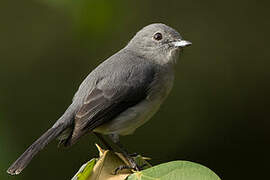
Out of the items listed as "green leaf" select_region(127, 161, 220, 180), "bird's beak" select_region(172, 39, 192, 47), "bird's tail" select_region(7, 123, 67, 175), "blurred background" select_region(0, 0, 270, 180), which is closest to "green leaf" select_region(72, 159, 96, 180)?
"green leaf" select_region(127, 161, 220, 180)

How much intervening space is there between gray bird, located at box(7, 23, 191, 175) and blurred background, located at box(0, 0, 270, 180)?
73.6 inches

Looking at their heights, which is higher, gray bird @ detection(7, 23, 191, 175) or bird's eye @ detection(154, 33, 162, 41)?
bird's eye @ detection(154, 33, 162, 41)

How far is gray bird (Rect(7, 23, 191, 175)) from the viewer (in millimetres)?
3820

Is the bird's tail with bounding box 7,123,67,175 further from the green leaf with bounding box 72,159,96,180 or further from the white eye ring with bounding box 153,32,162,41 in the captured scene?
the white eye ring with bounding box 153,32,162,41

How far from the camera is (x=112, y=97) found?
3.98m

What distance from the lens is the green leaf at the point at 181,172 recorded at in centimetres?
273

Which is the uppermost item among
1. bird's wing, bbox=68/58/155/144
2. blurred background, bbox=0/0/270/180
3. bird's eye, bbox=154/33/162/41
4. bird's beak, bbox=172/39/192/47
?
bird's eye, bbox=154/33/162/41

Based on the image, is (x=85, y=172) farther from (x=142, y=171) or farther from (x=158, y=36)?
(x=158, y=36)

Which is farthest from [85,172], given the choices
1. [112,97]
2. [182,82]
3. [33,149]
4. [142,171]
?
[182,82]

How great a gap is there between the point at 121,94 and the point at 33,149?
0.74 m

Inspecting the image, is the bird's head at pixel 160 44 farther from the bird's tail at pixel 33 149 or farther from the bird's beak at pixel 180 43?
the bird's tail at pixel 33 149

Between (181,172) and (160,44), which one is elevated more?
(160,44)

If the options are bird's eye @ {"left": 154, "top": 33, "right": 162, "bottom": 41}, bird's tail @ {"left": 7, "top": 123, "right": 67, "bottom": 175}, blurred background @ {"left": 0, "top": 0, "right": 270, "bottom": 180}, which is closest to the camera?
bird's tail @ {"left": 7, "top": 123, "right": 67, "bottom": 175}

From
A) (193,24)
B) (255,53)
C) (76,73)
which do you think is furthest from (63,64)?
(255,53)
